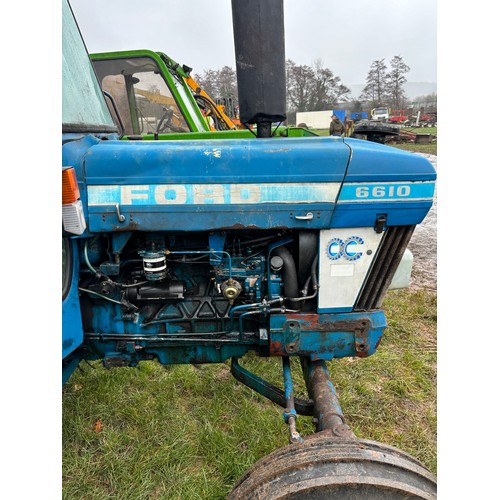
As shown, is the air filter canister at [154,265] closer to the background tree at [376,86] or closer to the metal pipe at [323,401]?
the metal pipe at [323,401]

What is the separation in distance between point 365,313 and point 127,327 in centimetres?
114

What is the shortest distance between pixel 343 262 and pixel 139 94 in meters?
3.39

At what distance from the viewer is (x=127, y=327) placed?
1.95 m

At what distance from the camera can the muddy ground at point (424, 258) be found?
13.9 ft

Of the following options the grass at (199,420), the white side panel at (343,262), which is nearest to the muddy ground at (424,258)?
the grass at (199,420)

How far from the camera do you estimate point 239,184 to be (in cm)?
166

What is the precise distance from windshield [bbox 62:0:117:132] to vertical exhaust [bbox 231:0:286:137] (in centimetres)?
79

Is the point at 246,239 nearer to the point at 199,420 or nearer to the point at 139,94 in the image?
the point at 199,420

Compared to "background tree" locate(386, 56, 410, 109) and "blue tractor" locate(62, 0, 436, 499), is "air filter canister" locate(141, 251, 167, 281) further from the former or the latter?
"background tree" locate(386, 56, 410, 109)

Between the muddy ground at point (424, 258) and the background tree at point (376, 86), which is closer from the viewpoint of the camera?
the muddy ground at point (424, 258)

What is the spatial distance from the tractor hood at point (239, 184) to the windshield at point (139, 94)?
2669 millimetres

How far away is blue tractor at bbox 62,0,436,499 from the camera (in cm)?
165

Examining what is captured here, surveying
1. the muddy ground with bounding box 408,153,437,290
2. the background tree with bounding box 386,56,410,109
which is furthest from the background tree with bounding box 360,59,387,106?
the muddy ground with bounding box 408,153,437,290

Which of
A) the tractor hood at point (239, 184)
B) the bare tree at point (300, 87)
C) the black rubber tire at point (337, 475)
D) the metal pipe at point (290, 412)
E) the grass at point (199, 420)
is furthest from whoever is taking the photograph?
the bare tree at point (300, 87)
